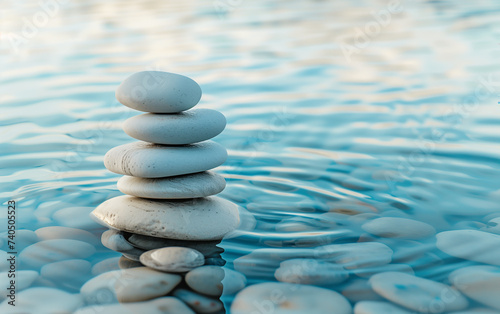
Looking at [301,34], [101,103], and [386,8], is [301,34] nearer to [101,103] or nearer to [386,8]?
[386,8]

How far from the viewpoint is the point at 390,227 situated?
3.64 meters

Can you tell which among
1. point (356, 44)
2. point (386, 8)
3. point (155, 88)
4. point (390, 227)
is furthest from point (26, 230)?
point (386, 8)

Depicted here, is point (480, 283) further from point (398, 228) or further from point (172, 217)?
point (172, 217)

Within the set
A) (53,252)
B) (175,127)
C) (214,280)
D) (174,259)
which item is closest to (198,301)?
(214,280)

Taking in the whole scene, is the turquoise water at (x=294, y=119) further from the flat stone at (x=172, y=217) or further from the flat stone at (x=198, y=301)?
the flat stone at (x=198, y=301)

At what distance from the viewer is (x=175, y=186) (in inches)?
142

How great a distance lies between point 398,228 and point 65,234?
2.04 metres

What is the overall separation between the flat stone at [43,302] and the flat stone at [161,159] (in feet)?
2.95

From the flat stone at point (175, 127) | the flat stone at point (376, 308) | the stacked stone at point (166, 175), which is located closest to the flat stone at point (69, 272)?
the stacked stone at point (166, 175)

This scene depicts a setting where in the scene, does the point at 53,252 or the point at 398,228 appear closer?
the point at 53,252

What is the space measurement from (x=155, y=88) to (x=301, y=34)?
6.54m

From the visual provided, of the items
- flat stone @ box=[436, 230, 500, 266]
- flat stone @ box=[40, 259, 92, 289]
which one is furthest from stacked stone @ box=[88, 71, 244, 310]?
flat stone @ box=[436, 230, 500, 266]

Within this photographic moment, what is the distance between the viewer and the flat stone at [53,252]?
3338 millimetres

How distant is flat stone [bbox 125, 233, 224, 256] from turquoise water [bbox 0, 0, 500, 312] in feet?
0.46
